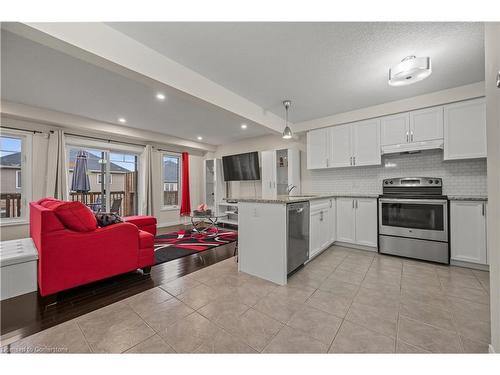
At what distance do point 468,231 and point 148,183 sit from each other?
625cm

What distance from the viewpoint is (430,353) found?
1.26m

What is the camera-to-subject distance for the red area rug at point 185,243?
3.18 metres

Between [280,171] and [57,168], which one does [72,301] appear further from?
[280,171]

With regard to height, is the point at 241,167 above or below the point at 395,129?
below

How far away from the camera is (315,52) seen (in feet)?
6.77

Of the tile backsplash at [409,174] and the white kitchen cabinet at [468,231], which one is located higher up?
the tile backsplash at [409,174]

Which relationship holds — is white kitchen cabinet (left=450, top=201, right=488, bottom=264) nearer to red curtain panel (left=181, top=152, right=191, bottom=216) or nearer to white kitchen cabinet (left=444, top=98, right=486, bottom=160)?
white kitchen cabinet (left=444, top=98, right=486, bottom=160)

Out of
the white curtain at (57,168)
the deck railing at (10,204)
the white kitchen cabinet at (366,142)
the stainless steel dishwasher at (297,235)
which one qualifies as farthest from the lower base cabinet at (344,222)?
the deck railing at (10,204)

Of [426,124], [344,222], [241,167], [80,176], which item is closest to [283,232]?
[344,222]

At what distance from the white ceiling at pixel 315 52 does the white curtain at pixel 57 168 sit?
342 cm

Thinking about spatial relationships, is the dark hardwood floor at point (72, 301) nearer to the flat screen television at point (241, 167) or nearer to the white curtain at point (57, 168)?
the white curtain at point (57, 168)

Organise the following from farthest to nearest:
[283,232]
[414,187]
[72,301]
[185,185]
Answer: [185,185] → [414,187] → [283,232] → [72,301]
